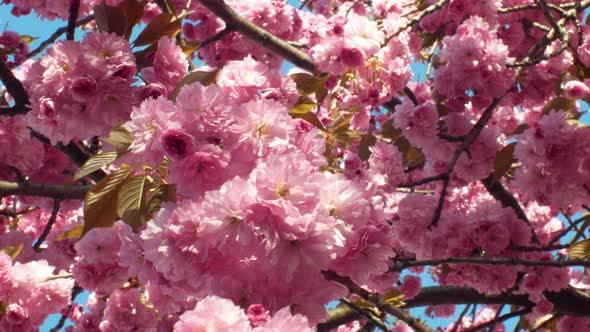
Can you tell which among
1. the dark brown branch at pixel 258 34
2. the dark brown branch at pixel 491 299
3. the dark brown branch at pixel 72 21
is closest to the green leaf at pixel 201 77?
the dark brown branch at pixel 72 21

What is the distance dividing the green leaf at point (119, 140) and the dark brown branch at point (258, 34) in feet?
4.06

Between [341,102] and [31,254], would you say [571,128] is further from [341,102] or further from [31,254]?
[31,254]

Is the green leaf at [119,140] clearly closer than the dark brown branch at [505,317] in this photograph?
Yes

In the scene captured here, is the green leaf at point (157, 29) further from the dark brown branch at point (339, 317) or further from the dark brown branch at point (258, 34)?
the dark brown branch at point (339, 317)

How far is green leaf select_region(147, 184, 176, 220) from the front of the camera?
1665mm

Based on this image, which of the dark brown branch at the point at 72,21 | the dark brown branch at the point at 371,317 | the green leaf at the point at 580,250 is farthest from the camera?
the green leaf at the point at 580,250

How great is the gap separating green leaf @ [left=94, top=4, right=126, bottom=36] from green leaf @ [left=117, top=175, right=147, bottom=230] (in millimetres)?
476

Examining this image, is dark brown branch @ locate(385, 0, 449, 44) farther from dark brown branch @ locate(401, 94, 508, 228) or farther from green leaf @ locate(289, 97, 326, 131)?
green leaf @ locate(289, 97, 326, 131)

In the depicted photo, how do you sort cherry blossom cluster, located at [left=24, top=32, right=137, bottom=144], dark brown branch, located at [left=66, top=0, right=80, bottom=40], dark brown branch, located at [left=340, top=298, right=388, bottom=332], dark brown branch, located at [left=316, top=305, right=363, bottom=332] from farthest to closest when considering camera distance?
dark brown branch, located at [left=316, top=305, right=363, bottom=332]
dark brown branch, located at [left=66, top=0, right=80, bottom=40]
dark brown branch, located at [left=340, top=298, right=388, bottom=332]
cherry blossom cluster, located at [left=24, top=32, right=137, bottom=144]

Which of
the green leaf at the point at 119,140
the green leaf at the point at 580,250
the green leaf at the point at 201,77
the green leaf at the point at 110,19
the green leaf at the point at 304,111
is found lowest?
the green leaf at the point at 119,140

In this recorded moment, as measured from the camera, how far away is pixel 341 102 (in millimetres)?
3545

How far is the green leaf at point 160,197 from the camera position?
5.46 feet

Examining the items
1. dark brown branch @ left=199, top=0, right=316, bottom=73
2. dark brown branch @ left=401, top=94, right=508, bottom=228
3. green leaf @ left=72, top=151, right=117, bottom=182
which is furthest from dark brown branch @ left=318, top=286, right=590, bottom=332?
green leaf @ left=72, top=151, right=117, bottom=182

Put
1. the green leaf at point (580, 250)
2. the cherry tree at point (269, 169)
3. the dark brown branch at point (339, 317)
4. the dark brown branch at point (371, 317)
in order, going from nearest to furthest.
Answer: the cherry tree at point (269, 169) < the dark brown branch at point (371, 317) < the green leaf at point (580, 250) < the dark brown branch at point (339, 317)
